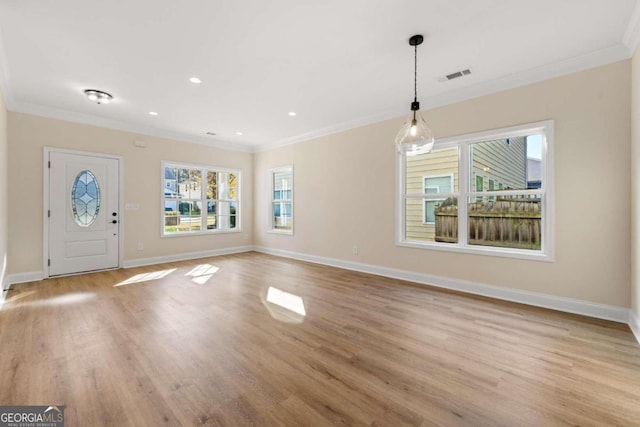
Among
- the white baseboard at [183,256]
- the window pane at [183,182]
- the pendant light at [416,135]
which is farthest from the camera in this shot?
the window pane at [183,182]

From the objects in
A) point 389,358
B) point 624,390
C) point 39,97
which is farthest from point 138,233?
point 624,390

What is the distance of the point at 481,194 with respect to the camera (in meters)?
3.96

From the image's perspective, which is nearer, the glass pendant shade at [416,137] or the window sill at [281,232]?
the glass pendant shade at [416,137]

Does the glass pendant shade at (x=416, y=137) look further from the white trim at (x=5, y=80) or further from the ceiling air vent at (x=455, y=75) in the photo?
the white trim at (x=5, y=80)

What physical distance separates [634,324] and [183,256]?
7.19 m

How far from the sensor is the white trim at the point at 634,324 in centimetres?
258

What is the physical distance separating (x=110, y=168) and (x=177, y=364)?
4.77 metres

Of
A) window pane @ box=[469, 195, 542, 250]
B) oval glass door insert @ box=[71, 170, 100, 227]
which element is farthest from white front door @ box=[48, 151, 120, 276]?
window pane @ box=[469, 195, 542, 250]

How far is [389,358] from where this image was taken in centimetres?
224

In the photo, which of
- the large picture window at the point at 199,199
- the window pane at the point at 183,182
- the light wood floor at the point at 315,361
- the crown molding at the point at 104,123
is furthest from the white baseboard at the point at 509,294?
the crown molding at the point at 104,123

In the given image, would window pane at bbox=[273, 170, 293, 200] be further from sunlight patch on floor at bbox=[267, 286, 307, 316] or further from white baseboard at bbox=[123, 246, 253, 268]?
sunlight patch on floor at bbox=[267, 286, 307, 316]

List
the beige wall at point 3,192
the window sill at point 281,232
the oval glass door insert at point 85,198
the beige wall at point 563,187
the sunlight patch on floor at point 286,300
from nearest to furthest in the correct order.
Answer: the beige wall at point 563,187 → the sunlight patch on floor at point 286,300 → the beige wall at point 3,192 → the oval glass door insert at point 85,198 → the window sill at point 281,232

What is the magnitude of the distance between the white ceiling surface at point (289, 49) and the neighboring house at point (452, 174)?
83 centimetres

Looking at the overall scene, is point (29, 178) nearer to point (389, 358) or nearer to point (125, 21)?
point (125, 21)
